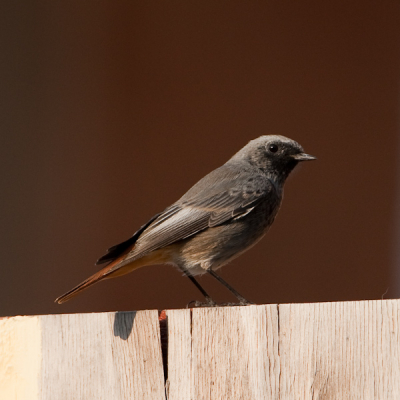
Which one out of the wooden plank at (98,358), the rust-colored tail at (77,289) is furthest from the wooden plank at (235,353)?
the rust-colored tail at (77,289)

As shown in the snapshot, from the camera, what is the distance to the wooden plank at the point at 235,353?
2578 millimetres

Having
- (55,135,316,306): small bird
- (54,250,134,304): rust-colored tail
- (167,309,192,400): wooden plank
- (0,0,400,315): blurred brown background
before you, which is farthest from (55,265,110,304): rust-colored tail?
(0,0,400,315): blurred brown background

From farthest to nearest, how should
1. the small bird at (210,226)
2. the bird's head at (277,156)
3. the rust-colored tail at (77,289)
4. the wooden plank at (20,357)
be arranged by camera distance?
the bird's head at (277,156), the small bird at (210,226), the rust-colored tail at (77,289), the wooden plank at (20,357)

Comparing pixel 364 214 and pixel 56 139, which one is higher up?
pixel 56 139

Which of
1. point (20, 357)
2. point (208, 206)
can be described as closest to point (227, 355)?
point (20, 357)

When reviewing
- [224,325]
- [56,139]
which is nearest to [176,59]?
[56,139]

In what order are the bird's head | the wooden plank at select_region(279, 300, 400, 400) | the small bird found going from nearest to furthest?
the wooden plank at select_region(279, 300, 400, 400), the small bird, the bird's head

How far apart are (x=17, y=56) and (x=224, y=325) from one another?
185 inches

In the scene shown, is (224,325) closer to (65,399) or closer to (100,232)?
(65,399)

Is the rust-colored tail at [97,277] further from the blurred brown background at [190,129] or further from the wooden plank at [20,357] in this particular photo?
the blurred brown background at [190,129]

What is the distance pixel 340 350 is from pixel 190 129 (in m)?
4.47

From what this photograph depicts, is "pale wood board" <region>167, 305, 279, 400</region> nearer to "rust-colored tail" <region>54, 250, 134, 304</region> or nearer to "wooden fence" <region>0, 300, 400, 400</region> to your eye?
"wooden fence" <region>0, 300, 400, 400</region>

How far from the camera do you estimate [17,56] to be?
660cm

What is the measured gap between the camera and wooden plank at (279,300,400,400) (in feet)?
8.38
